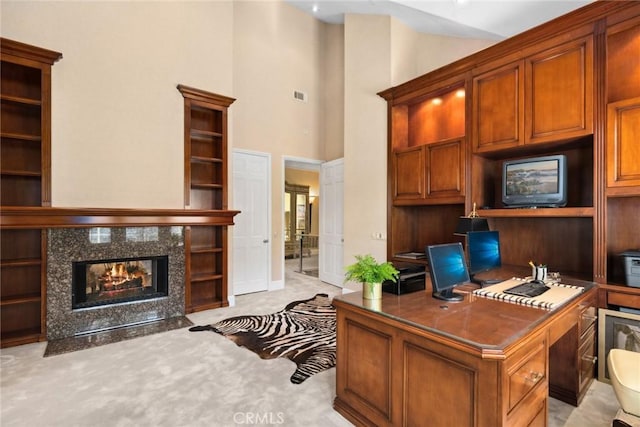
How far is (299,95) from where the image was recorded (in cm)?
611

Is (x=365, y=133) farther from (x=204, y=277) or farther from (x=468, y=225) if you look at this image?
(x=204, y=277)

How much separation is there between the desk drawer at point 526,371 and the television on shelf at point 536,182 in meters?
1.87

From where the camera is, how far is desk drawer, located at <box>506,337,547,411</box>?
1393mm

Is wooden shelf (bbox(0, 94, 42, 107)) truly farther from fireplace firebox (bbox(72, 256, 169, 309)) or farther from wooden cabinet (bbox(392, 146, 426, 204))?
wooden cabinet (bbox(392, 146, 426, 204))

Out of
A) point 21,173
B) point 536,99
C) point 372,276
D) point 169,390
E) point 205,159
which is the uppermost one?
point 536,99

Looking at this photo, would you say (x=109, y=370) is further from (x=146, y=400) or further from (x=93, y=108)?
(x=93, y=108)

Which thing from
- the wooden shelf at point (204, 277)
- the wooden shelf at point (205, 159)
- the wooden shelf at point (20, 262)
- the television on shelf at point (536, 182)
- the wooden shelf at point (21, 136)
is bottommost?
the wooden shelf at point (204, 277)

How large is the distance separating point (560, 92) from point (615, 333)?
2.21 meters

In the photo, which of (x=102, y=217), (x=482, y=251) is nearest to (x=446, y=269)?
(x=482, y=251)

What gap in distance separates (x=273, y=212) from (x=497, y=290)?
14.0 ft

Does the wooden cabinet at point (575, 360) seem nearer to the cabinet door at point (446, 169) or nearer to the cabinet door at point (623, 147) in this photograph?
the cabinet door at point (623, 147)

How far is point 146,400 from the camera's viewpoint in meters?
2.33

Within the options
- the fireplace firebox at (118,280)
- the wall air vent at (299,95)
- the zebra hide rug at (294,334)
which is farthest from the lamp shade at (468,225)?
the wall air vent at (299,95)

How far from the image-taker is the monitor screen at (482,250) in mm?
2480
